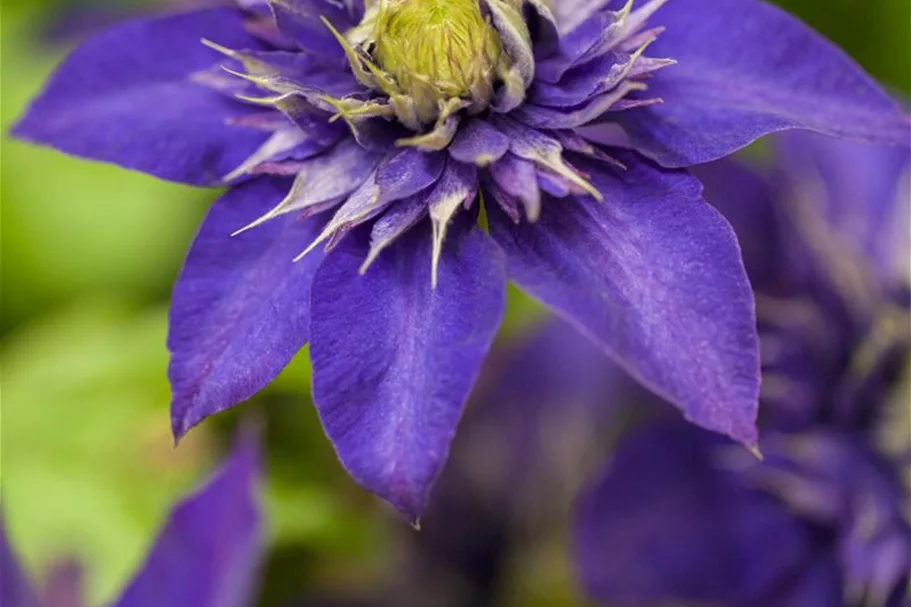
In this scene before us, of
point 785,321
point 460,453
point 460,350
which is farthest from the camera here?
point 460,453

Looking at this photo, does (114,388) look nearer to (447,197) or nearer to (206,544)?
(206,544)

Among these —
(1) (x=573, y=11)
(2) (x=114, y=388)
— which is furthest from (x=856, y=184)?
(2) (x=114, y=388)

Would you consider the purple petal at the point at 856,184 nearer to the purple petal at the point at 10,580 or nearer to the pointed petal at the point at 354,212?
the pointed petal at the point at 354,212

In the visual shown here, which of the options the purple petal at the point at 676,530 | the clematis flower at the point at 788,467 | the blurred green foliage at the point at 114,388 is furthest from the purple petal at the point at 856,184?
the blurred green foliage at the point at 114,388

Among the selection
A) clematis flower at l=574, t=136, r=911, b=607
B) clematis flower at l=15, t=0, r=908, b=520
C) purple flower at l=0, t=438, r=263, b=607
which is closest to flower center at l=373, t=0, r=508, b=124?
clematis flower at l=15, t=0, r=908, b=520

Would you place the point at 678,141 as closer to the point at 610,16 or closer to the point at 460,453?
the point at 610,16

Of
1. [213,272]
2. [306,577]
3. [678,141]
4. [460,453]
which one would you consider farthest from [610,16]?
[306,577]
